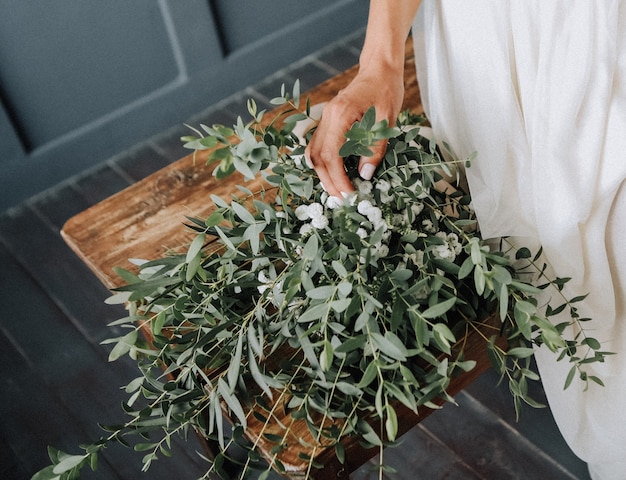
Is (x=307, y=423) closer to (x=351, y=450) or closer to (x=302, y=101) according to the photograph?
(x=351, y=450)

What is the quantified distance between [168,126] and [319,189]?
1586 millimetres

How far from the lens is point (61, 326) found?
6.21ft

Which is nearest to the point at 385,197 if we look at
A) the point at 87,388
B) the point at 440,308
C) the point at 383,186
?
the point at 383,186

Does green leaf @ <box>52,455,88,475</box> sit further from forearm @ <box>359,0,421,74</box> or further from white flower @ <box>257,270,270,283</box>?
forearm @ <box>359,0,421,74</box>

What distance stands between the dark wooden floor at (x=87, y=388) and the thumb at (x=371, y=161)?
0.72 m

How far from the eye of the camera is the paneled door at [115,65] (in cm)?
211

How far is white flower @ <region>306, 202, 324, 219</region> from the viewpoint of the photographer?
0.97 m

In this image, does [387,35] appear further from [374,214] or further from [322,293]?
[322,293]

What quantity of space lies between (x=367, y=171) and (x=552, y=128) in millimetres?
269

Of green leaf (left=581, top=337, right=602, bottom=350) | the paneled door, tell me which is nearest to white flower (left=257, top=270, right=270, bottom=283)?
green leaf (left=581, top=337, right=602, bottom=350)

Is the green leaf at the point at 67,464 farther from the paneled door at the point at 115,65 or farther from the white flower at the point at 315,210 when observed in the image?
the paneled door at the point at 115,65

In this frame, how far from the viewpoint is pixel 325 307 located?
2.78 ft

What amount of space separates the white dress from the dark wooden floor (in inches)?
13.4

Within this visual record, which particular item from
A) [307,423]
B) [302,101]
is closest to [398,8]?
[302,101]
